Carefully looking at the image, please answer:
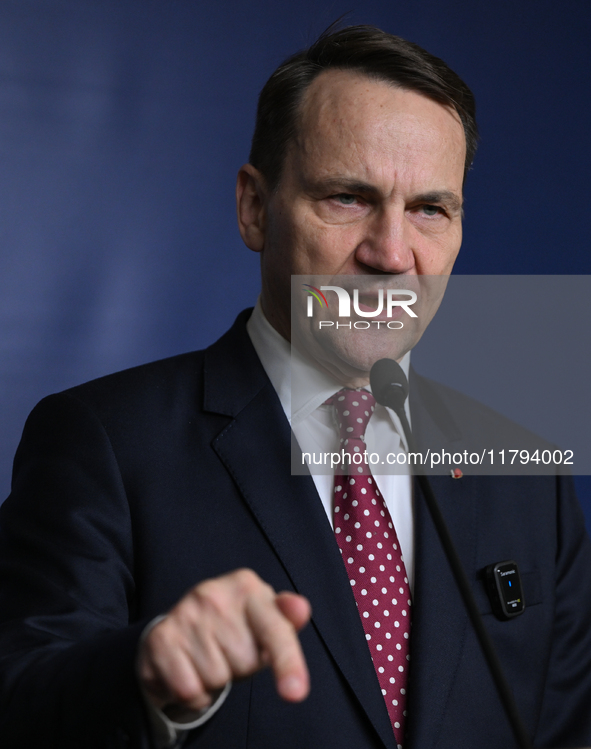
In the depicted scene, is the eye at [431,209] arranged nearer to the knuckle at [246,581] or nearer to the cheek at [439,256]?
the cheek at [439,256]

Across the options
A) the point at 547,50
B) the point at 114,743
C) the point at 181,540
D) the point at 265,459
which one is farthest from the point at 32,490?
the point at 547,50

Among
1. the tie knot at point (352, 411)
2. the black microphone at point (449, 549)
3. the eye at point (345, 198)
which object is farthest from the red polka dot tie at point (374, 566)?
the eye at point (345, 198)

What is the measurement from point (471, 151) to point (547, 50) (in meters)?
0.99

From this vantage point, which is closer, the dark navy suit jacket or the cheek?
the dark navy suit jacket

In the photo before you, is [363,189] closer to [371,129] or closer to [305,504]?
[371,129]

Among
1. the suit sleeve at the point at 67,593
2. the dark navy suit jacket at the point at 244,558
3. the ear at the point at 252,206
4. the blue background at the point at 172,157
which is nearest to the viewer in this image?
the suit sleeve at the point at 67,593

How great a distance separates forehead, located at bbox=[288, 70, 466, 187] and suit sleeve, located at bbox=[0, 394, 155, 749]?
0.58 metres

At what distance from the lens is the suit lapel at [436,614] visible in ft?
4.00

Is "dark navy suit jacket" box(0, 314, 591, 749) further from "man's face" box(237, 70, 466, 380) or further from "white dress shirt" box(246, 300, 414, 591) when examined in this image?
"man's face" box(237, 70, 466, 380)

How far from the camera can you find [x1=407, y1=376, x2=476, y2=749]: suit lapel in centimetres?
122

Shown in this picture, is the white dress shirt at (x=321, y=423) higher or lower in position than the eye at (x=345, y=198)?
lower

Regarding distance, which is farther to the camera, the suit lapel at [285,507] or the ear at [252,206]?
the ear at [252,206]

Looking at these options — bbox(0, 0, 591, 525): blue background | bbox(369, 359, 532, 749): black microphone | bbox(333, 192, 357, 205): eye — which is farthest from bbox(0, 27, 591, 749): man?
bbox(0, 0, 591, 525): blue background

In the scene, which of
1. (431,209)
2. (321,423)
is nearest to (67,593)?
(321,423)
